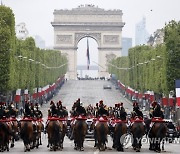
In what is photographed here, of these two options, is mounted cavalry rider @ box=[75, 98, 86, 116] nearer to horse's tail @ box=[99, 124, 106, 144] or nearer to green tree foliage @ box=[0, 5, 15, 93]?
horse's tail @ box=[99, 124, 106, 144]

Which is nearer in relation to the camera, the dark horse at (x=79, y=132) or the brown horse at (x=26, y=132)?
the brown horse at (x=26, y=132)

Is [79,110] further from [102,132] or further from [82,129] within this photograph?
[102,132]

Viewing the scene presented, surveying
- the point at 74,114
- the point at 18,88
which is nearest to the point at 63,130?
the point at 74,114

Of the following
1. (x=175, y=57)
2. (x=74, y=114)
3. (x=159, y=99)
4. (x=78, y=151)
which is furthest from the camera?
(x=159, y=99)

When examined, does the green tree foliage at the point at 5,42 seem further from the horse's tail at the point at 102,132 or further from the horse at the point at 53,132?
the horse's tail at the point at 102,132

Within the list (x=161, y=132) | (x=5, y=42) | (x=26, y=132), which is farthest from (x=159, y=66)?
(x=26, y=132)

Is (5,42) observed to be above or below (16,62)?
above

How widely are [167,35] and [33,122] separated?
4965 centimetres

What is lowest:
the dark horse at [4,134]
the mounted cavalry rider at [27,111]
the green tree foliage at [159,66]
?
the dark horse at [4,134]

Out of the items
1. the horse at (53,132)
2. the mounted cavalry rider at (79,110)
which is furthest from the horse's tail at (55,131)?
the mounted cavalry rider at (79,110)

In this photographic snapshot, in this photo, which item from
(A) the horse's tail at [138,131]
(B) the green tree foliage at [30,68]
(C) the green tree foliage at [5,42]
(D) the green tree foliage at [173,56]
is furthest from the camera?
(B) the green tree foliage at [30,68]

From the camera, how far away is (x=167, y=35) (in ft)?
304

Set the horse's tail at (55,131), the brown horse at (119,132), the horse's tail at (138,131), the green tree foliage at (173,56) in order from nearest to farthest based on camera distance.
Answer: the horse's tail at (55,131)
the horse's tail at (138,131)
the brown horse at (119,132)
the green tree foliage at (173,56)

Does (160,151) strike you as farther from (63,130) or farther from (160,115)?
(63,130)
